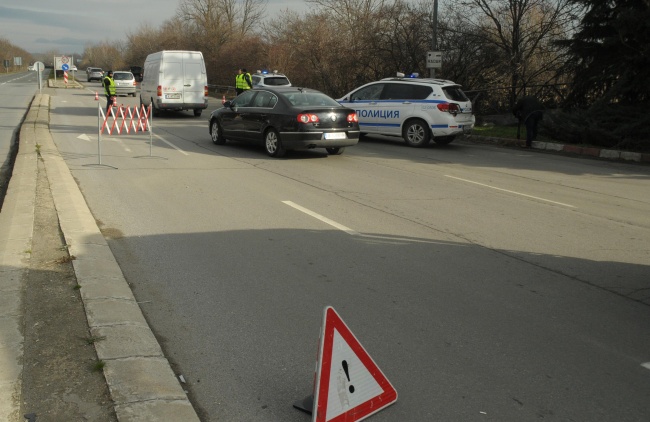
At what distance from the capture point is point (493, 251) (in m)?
7.21

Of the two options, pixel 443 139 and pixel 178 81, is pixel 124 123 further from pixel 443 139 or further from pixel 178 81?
pixel 178 81

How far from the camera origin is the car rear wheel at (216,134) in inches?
662

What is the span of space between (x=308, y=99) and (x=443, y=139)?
5.20m

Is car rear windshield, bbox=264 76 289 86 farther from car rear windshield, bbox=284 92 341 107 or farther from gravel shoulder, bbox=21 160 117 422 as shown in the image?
gravel shoulder, bbox=21 160 117 422

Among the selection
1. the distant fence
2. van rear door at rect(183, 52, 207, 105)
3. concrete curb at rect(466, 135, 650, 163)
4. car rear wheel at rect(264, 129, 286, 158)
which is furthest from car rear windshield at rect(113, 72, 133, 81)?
car rear wheel at rect(264, 129, 286, 158)

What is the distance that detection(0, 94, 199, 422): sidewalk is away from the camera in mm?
3680

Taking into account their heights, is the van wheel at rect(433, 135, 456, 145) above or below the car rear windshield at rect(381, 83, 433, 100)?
below

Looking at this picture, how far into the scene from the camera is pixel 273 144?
1490cm

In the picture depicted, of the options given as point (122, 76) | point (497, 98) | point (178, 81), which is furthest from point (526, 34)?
point (122, 76)

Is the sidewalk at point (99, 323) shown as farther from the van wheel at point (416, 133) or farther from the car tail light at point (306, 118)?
the van wheel at point (416, 133)

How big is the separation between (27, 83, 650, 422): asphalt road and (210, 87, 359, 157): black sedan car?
2113 mm

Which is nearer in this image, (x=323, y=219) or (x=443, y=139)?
(x=323, y=219)

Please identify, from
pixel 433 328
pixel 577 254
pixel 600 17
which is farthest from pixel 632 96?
pixel 433 328

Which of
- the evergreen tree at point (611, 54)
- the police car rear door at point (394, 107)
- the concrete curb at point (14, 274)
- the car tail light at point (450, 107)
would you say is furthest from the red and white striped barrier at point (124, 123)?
the evergreen tree at point (611, 54)
